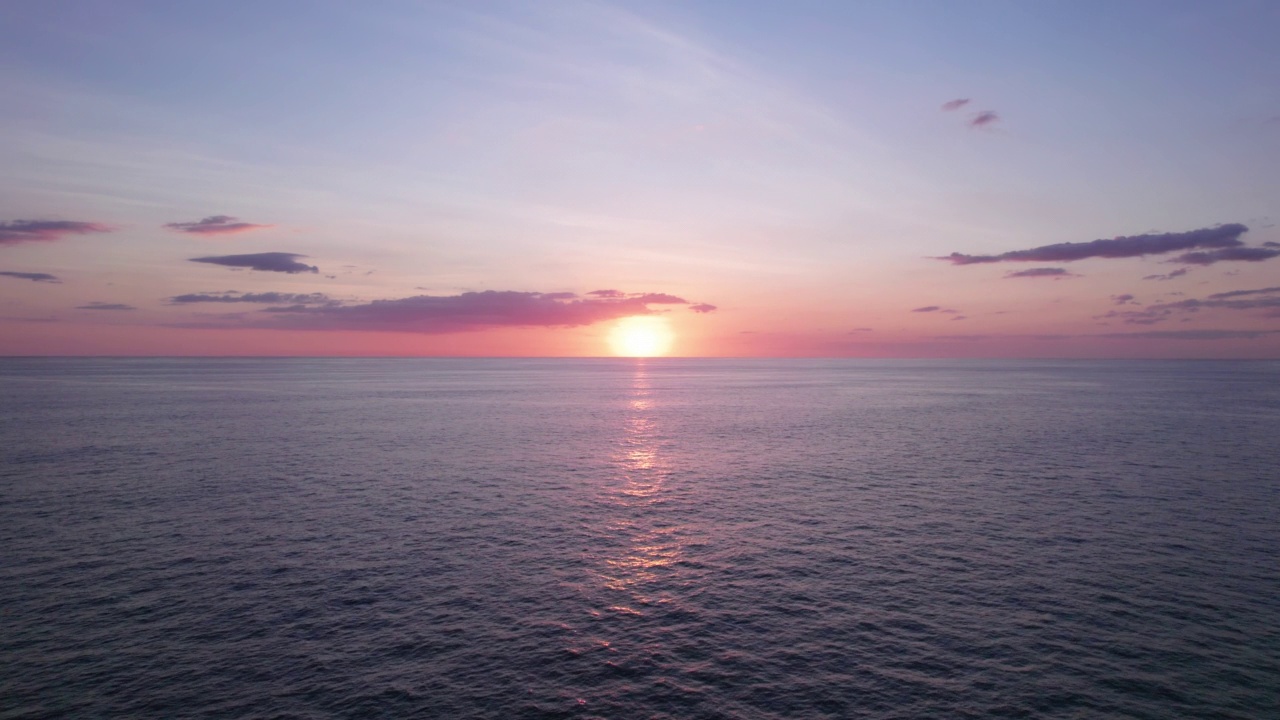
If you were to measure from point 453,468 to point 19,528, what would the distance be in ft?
140

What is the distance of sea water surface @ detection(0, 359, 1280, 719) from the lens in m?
33.1

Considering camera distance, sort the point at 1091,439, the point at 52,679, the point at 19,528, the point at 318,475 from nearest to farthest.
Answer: the point at 52,679 → the point at 19,528 → the point at 318,475 → the point at 1091,439

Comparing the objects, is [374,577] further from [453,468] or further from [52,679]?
[453,468]

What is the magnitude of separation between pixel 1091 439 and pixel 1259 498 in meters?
45.7

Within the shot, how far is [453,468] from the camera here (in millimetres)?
89438

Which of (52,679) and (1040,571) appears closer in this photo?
(52,679)

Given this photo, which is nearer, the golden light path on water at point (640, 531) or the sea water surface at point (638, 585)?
the sea water surface at point (638, 585)

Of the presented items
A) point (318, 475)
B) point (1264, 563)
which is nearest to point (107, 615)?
point (318, 475)

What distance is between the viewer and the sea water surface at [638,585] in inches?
1303

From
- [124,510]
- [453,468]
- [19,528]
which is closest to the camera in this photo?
[19,528]

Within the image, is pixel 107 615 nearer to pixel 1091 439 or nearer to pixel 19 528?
pixel 19 528

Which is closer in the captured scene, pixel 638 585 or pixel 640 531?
pixel 638 585

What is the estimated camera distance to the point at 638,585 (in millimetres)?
47188

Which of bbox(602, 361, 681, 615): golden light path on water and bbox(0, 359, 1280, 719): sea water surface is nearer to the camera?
bbox(0, 359, 1280, 719): sea water surface
